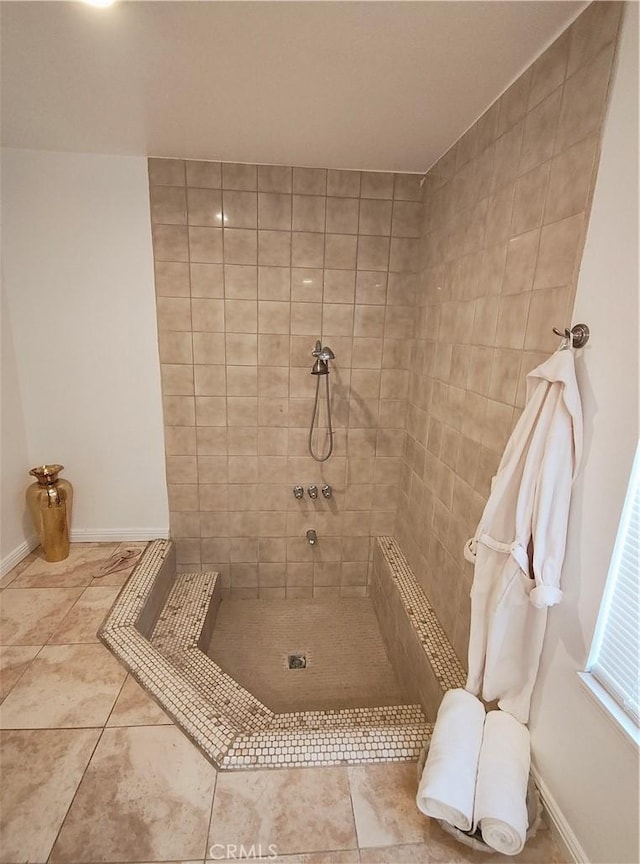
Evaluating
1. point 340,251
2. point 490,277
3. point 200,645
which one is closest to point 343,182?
point 340,251

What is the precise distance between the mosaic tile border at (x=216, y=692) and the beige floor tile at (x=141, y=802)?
0.07 meters

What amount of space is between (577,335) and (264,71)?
52.2 inches

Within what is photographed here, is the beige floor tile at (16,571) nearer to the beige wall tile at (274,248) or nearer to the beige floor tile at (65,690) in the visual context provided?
the beige floor tile at (65,690)

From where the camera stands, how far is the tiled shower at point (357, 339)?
4.47ft

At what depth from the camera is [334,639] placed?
2383 millimetres

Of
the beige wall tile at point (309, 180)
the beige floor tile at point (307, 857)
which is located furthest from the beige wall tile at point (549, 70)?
the beige floor tile at point (307, 857)

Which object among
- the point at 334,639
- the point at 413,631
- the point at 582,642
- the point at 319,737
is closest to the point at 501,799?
the point at 582,642

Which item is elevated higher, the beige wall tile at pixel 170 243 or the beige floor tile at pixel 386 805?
the beige wall tile at pixel 170 243

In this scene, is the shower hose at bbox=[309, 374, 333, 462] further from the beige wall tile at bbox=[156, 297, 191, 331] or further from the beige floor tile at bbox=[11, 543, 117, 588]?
the beige floor tile at bbox=[11, 543, 117, 588]

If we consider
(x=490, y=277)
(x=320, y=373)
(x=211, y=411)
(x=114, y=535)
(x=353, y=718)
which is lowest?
(x=353, y=718)

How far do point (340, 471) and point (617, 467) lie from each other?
1.67 m

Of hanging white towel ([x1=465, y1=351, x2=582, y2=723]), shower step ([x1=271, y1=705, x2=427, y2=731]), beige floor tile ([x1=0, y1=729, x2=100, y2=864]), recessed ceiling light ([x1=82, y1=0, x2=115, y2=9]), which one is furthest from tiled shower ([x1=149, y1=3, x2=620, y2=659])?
beige floor tile ([x1=0, y1=729, x2=100, y2=864])

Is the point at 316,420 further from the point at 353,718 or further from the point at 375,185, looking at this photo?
the point at 353,718

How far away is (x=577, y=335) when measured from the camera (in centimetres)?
105
